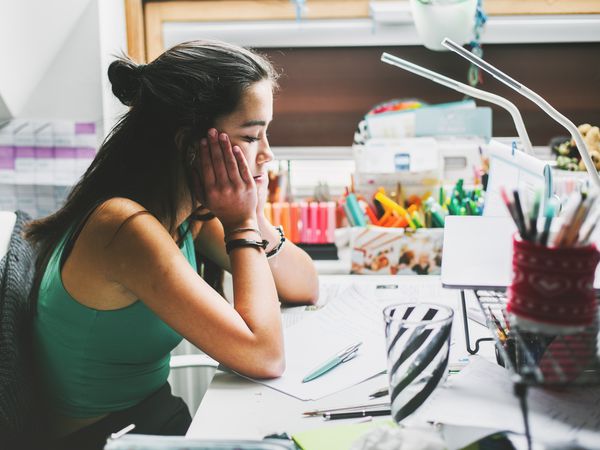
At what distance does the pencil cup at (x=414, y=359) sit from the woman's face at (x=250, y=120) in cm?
53

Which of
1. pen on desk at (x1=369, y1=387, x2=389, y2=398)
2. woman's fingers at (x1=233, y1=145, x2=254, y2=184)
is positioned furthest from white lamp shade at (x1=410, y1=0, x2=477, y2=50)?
pen on desk at (x1=369, y1=387, x2=389, y2=398)

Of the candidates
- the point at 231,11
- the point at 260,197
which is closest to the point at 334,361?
the point at 260,197

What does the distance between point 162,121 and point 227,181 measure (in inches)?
6.1

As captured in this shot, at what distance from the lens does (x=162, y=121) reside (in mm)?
1246

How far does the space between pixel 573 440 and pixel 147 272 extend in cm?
66

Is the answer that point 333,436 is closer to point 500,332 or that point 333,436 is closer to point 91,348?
point 500,332

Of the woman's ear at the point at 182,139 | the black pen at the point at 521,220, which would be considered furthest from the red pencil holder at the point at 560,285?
the woman's ear at the point at 182,139

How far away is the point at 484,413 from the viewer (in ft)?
2.53

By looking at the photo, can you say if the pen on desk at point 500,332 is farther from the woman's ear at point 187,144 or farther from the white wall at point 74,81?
the white wall at point 74,81

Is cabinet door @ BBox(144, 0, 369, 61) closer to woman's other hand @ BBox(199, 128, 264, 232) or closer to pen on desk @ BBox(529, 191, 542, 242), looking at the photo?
woman's other hand @ BBox(199, 128, 264, 232)

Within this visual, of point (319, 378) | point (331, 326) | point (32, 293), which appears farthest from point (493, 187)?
point (32, 293)

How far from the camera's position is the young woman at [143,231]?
1169 mm

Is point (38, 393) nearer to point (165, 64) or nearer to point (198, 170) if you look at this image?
point (198, 170)

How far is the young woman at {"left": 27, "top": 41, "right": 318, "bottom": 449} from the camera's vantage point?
1169 millimetres
